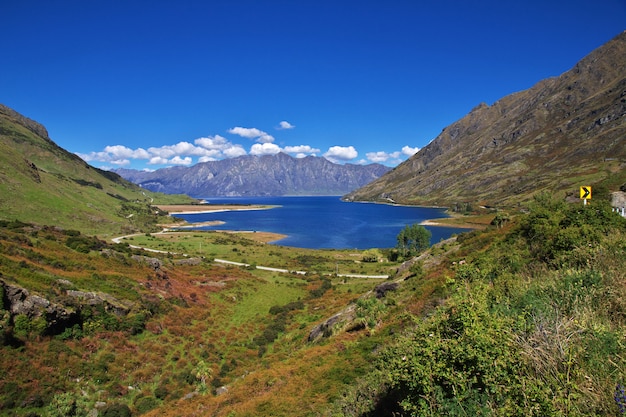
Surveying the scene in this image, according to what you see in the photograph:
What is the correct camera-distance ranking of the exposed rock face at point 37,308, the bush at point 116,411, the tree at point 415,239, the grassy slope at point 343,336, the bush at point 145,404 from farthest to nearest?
the tree at point 415,239, the exposed rock face at point 37,308, the bush at point 145,404, the bush at point 116,411, the grassy slope at point 343,336

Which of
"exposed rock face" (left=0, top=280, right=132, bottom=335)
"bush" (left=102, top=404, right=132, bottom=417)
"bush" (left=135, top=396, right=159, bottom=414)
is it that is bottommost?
"bush" (left=135, top=396, right=159, bottom=414)

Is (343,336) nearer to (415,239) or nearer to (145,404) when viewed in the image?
(145,404)

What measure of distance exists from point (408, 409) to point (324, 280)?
215 ft

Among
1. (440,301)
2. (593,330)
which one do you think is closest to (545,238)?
(440,301)

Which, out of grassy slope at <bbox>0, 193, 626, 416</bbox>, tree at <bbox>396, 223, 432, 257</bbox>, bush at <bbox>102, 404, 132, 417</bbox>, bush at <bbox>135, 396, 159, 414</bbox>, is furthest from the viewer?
tree at <bbox>396, 223, 432, 257</bbox>

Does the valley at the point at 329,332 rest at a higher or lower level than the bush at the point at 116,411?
higher

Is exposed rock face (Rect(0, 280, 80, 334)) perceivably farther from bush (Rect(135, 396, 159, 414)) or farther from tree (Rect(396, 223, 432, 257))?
tree (Rect(396, 223, 432, 257))

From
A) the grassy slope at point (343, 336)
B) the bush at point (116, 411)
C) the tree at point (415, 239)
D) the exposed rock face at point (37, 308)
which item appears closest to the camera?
the grassy slope at point (343, 336)

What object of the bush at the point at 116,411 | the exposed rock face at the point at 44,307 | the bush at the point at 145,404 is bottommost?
the bush at the point at 145,404

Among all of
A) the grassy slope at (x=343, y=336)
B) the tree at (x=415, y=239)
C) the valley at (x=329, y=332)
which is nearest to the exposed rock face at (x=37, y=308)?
the valley at (x=329, y=332)

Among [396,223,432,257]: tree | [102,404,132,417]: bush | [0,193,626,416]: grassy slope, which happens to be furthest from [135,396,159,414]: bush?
[396,223,432,257]: tree

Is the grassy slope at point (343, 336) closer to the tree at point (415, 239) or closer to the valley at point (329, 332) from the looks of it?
the valley at point (329, 332)

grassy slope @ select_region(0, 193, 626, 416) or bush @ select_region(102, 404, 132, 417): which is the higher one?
grassy slope @ select_region(0, 193, 626, 416)

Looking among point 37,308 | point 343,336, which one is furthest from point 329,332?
point 37,308
